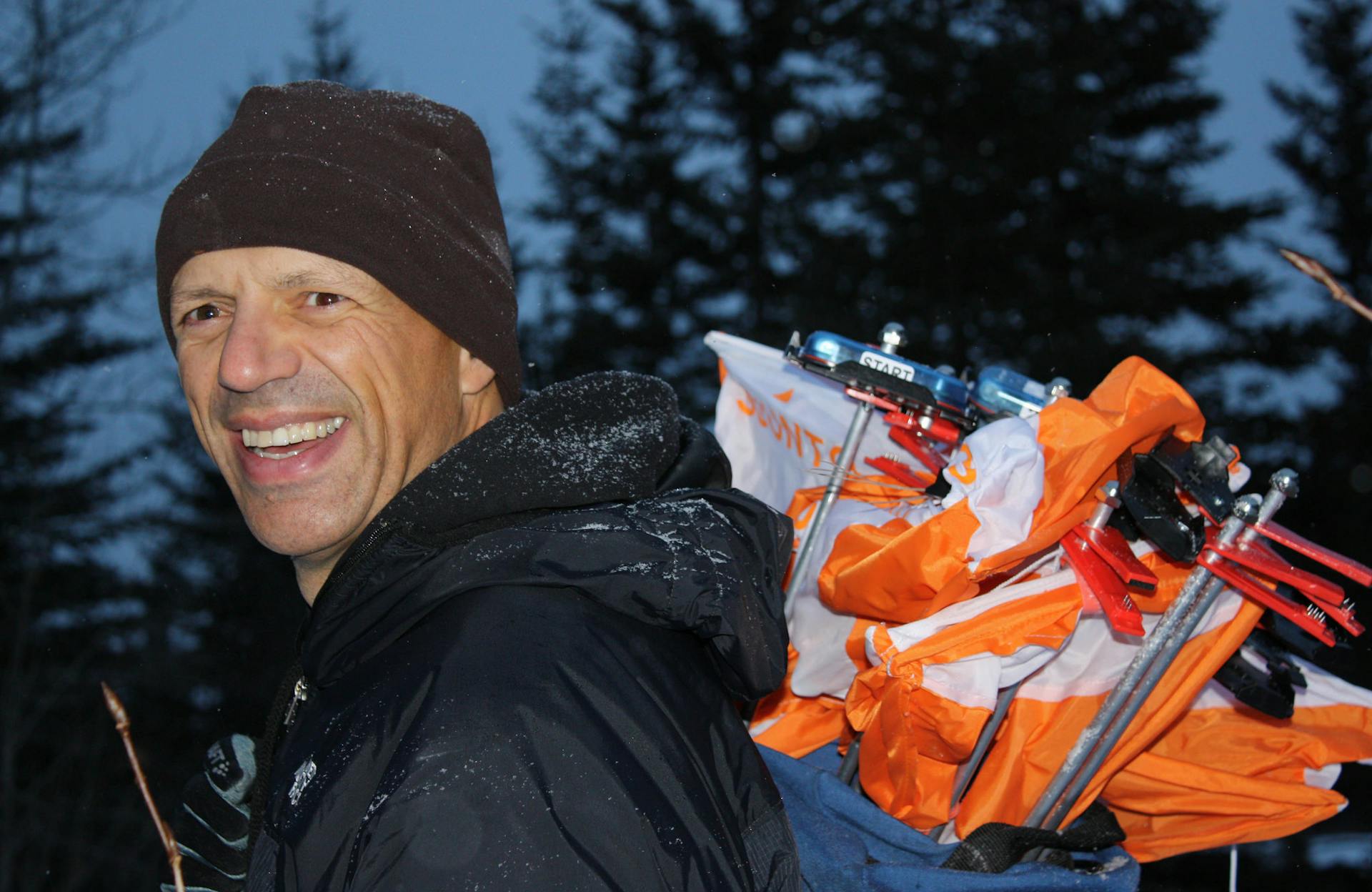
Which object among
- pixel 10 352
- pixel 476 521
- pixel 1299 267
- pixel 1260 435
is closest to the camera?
pixel 1299 267

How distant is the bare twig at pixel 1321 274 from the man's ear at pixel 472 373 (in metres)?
1.26

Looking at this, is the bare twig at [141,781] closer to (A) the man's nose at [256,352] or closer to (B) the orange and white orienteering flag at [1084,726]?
(A) the man's nose at [256,352]

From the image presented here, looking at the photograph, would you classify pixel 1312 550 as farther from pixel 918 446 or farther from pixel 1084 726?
pixel 918 446

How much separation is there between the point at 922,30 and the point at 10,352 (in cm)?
1569

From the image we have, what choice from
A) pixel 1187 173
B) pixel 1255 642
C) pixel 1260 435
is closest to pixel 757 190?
pixel 1187 173

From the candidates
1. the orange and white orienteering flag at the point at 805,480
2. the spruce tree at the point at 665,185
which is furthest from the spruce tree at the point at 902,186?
the orange and white orienteering flag at the point at 805,480

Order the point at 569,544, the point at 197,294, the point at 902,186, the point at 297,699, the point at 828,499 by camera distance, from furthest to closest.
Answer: the point at 902,186
the point at 828,499
the point at 197,294
the point at 297,699
the point at 569,544

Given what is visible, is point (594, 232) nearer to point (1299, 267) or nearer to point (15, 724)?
point (15, 724)

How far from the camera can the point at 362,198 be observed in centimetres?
183

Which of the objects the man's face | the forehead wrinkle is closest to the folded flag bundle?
the man's face

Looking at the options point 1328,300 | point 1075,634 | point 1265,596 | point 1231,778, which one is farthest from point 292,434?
point 1328,300

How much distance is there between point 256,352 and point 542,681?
78 centimetres

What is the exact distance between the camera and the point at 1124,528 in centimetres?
215

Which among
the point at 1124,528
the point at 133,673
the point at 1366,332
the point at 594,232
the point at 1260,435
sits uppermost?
the point at 1124,528
